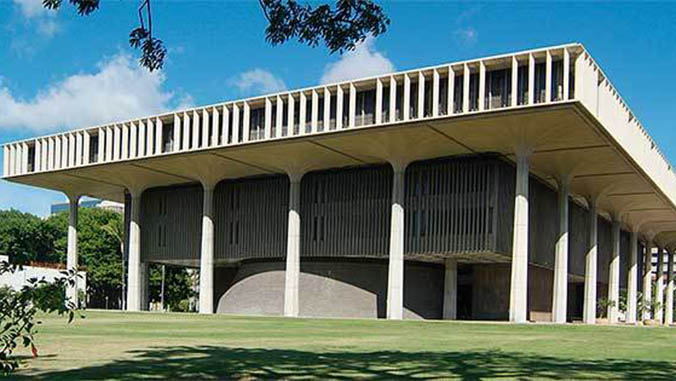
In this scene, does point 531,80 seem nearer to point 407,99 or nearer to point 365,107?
point 407,99

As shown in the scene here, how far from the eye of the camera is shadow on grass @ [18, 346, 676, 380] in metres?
11.3

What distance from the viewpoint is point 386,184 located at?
48.8 meters

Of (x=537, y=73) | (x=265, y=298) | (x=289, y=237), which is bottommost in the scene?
(x=265, y=298)

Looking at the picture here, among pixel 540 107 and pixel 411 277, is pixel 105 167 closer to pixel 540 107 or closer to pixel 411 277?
pixel 411 277

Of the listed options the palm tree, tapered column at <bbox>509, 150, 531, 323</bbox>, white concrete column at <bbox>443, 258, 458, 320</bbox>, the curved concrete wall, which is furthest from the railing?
the palm tree

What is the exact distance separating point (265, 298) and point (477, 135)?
19.6m

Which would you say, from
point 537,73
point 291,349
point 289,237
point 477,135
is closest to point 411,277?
point 289,237

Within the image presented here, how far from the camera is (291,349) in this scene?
16.7 metres

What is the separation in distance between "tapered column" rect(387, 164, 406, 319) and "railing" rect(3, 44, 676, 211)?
4.35m

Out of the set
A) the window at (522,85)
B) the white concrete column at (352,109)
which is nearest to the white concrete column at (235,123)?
the white concrete column at (352,109)

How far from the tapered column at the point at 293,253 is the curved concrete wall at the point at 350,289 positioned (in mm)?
2045

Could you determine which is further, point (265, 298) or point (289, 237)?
point (265, 298)

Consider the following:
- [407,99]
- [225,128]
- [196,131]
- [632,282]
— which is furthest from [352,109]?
[632,282]

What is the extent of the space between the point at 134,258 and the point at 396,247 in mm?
22905
